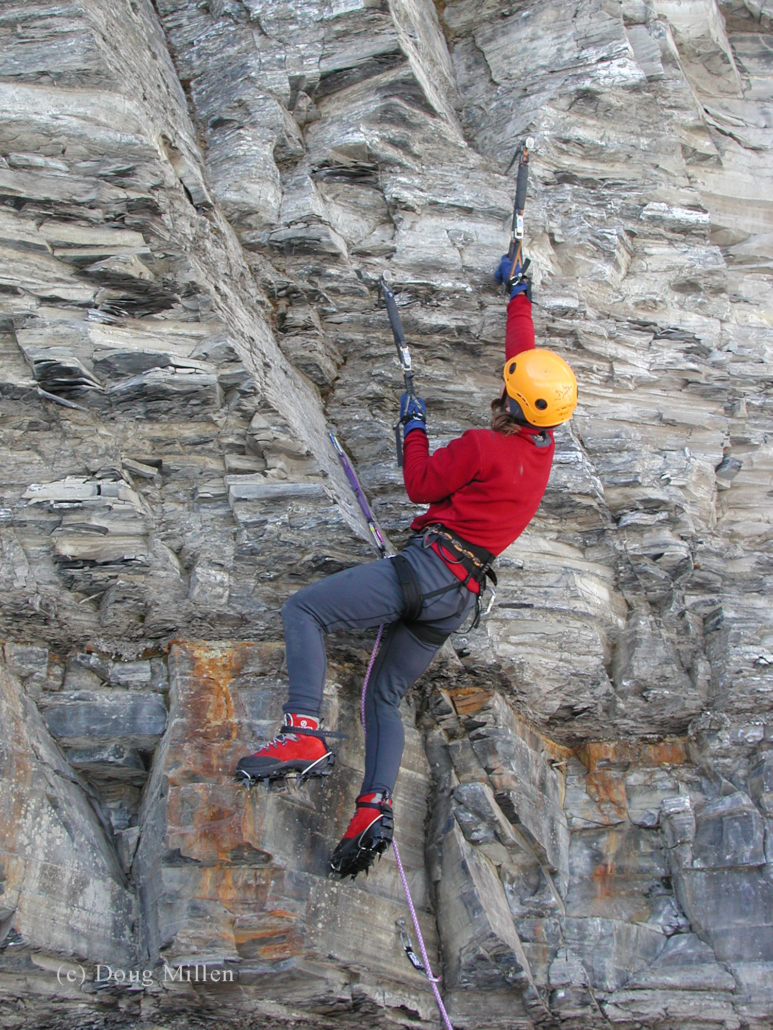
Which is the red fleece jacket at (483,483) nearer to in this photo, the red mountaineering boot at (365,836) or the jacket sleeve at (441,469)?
the jacket sleeve at (441,469)

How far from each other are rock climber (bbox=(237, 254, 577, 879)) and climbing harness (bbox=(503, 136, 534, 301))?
1.56m

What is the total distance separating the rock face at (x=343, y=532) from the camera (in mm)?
5336

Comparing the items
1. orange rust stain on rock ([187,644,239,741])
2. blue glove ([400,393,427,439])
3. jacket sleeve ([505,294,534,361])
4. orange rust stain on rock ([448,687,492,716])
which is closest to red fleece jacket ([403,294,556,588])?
blue glove ([400,393,427,439])

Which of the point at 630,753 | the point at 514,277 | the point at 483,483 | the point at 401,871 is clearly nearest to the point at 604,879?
the point at 630,753

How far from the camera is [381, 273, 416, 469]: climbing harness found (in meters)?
6.48

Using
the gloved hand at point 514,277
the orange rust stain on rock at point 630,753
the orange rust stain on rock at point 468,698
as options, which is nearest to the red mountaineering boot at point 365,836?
the orange rust stain on rock at point 468,698

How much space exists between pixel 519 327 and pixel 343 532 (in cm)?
203

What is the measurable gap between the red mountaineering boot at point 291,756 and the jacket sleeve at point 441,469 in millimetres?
1559

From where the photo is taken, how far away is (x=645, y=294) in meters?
8.08

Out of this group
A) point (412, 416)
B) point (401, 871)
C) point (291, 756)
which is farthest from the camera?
point (412, 416)

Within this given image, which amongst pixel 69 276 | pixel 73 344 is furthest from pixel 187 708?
pixel 69 276

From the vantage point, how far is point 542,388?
18.6ft

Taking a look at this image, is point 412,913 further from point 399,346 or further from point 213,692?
point 399,346

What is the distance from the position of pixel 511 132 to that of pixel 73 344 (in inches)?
188
